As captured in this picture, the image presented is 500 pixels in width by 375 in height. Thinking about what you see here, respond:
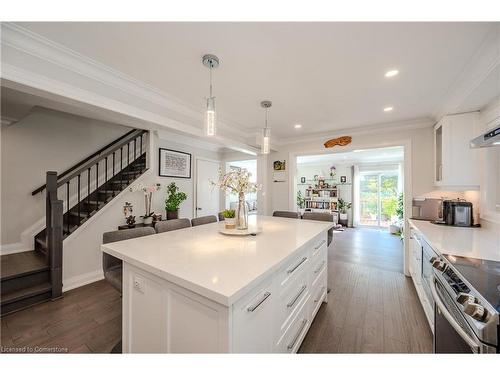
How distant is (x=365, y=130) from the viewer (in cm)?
347

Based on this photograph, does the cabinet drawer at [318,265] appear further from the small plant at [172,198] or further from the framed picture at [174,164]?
the framed picture at [174,164]

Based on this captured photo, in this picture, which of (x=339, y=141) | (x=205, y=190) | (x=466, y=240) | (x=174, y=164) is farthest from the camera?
(x=205, y=190)

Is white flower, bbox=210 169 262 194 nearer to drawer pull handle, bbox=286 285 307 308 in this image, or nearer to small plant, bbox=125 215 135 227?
drawer pull handle, bbox=286 285 307 308

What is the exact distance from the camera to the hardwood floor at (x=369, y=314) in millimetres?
1671

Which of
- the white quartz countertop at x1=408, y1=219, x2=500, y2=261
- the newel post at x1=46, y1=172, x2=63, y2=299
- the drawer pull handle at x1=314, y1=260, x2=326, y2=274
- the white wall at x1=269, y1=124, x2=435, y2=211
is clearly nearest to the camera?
the white quartz countertop at x1=408, y1=219, x2=500, y2=261

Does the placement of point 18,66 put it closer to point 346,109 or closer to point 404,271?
point 346,109

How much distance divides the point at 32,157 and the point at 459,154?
19.3 feet

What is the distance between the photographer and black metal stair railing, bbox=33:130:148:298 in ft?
7.73

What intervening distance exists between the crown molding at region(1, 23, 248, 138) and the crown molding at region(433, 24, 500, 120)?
2773mm

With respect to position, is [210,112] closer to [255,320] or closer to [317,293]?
[255,320]

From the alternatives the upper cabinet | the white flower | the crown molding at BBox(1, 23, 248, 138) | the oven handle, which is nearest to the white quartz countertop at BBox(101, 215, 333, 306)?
the white flower

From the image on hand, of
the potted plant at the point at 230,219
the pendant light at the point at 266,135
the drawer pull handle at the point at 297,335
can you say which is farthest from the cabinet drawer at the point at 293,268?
the pendant light at the point at 266,135

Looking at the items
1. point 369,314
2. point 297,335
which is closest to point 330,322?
point 369,314

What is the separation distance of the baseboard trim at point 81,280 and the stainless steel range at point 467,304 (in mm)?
3701
